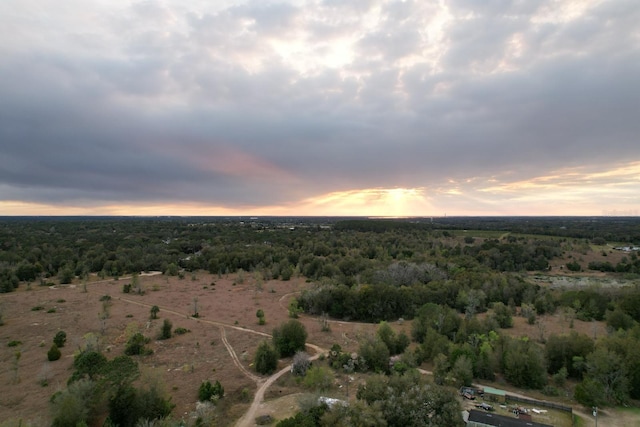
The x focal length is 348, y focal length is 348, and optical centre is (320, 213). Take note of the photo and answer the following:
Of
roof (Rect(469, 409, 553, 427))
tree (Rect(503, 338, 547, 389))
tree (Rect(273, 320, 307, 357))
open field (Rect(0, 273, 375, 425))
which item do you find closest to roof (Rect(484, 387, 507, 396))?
tree (Rect(503, 338, 547, 389))

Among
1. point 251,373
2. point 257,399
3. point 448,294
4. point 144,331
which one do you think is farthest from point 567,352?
point 144,331

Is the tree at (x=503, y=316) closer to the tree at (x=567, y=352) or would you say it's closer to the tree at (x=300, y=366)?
the tree at (x=567, y=352)

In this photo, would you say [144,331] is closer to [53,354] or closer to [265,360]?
[53,354]

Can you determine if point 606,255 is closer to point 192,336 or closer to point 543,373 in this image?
point 543,373

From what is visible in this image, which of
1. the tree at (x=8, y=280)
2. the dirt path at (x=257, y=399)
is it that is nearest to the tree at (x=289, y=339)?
the dirt path at (x=257, y=399)

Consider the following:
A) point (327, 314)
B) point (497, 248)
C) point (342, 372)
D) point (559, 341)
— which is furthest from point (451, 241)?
point (342, 372)

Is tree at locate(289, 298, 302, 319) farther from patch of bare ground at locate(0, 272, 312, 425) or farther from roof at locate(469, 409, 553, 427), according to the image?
roof at locate(469, 409, 553, 427)
